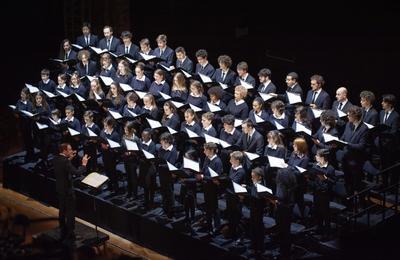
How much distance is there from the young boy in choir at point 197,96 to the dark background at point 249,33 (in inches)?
80.6

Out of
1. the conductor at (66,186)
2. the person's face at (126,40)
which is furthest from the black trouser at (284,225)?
the person's face at (126,40)

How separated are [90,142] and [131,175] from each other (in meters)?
0.82

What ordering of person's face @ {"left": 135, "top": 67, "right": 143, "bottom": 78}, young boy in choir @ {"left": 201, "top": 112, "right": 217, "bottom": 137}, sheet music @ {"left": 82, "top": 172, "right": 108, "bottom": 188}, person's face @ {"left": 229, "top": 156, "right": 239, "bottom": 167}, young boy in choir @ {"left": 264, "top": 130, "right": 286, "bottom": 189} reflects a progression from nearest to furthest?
1. person's face @ {"left": 229, "top": 156, "right": 239, "bottom": 167}
2. young boy in choir @ {"left": 264, "top": 130, "right": 286, "bottom": 189}
3. sheet music @ {"left": 82, "top": 172, "right": 108, "bottom": 188}
4. young boy in choir @ {"left": 201, "top": 112, "right": 217, "bottom": 137}
5. person's face @ {"left": 135, "top": 67, "right": 143, "bottom": 78}

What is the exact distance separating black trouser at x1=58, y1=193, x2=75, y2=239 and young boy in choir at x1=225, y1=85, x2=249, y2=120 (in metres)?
2.34

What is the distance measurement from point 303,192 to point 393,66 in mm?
2872

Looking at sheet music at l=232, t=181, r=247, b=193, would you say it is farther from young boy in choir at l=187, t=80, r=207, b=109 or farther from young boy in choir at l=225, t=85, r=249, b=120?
young boy in choir at l=187, t=80, r=207, b=109

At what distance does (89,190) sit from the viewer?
10547mm

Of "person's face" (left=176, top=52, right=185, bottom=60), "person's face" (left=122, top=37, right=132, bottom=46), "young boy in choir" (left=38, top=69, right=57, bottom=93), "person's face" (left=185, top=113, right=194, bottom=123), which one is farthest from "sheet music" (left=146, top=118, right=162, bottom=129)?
"young boy in choir" (left=38, top=69, right=57, bottom=93)

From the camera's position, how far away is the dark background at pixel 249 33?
1112 centimetres

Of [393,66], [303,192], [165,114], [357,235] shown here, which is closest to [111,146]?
[165,114]

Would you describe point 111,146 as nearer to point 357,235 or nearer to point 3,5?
point 357,235

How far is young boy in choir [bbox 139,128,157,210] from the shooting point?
9766 millimetres

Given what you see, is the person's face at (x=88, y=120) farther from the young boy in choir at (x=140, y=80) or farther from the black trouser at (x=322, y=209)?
the black trouser at (x=322, y=209)

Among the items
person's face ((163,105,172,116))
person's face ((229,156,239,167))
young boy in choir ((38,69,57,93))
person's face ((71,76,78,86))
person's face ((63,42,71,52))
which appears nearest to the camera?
person's face ((229,156,239,167))
